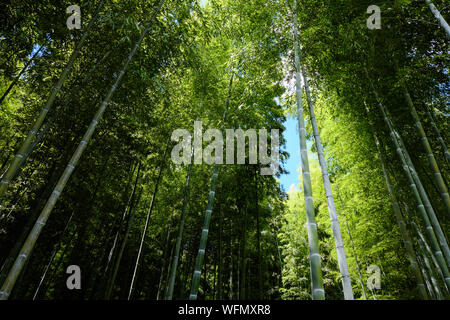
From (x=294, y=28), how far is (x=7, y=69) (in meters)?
4.39

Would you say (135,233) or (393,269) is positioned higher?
(135,233)

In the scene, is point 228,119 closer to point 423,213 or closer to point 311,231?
point 311,231

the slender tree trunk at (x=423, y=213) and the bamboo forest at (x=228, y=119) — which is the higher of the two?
the bamboo forest at (x=228, y=119)

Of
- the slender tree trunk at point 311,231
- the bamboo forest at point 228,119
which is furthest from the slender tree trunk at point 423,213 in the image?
the slender tree trunk at point 311,231

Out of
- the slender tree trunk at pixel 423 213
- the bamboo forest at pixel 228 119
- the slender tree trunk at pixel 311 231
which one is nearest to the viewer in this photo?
the slender tree trunk at pixel 311 231

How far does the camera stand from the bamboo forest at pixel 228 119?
118 inches

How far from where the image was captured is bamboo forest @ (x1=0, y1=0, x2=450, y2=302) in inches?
118

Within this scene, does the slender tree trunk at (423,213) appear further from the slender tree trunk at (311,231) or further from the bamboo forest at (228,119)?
the slender tree trunk at (311,231)

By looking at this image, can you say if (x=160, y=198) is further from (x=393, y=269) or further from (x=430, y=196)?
(x=393, y=269)

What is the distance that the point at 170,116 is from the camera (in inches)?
191

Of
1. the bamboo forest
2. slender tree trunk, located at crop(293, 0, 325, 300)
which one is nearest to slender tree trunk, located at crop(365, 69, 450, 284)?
the bamboo forest

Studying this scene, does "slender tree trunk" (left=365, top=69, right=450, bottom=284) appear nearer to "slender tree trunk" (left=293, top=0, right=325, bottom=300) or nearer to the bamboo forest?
the bamboo forest
